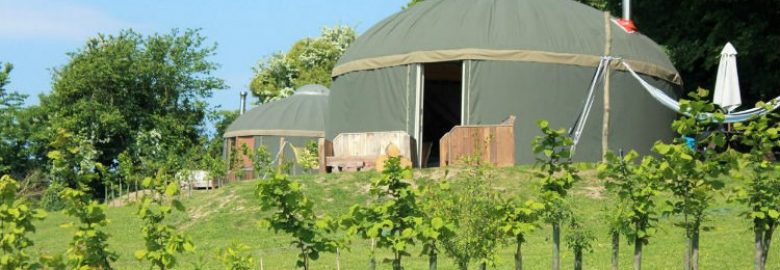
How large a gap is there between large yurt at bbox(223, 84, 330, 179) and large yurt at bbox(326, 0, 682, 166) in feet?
32.4

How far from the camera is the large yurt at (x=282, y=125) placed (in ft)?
98.1

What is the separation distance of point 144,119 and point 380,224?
30.8m

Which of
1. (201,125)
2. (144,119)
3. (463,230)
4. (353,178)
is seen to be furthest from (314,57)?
(463,230)

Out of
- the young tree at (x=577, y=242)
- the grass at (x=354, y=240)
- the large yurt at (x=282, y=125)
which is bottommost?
the grass at (x=354, y=240)

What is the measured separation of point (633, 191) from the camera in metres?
6.11

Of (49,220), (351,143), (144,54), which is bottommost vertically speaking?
(49,220)

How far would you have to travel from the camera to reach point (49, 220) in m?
18.6

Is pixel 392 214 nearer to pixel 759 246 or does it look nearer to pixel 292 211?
pixel 292 211

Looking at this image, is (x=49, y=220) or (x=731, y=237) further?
(x=49, y=220)

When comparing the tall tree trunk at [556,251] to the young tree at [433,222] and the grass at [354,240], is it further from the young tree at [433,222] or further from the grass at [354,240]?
the grass at [354,240]

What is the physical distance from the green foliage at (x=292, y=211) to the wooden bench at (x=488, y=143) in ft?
→ 34.9

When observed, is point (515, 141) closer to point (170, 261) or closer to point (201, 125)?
point (170, 261)

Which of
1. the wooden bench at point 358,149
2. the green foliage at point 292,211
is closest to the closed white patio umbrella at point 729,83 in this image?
the wooden bench at point 358,149

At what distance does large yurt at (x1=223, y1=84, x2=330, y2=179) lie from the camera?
1177 inches
